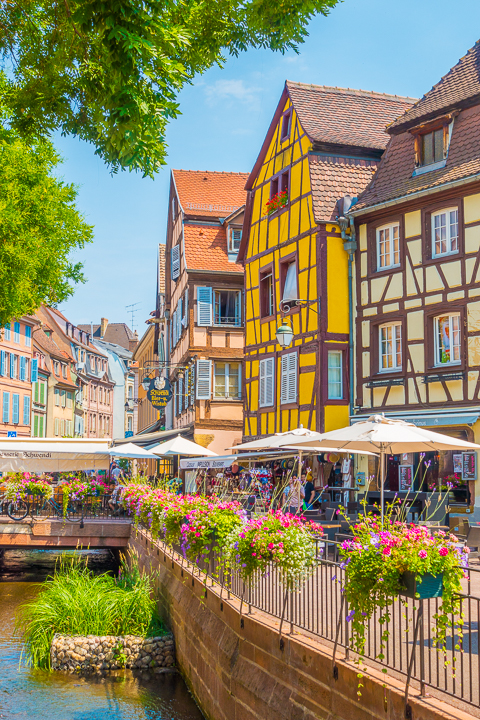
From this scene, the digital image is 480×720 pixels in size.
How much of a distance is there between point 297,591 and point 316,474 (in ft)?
50.2

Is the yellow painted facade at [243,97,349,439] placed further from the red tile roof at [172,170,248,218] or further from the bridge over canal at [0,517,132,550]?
the red tile roof at [172,170,248,218]

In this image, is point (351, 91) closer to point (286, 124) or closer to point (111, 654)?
point (286, 124)

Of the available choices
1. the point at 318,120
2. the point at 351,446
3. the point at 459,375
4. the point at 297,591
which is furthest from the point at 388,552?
the point at 318,120

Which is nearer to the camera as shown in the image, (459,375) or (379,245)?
(459,375)

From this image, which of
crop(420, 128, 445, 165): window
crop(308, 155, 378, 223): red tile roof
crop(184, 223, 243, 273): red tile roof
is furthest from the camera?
crop(184, 223, 243, 273): red tile roof

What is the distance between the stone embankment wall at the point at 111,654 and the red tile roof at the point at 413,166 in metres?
12.3

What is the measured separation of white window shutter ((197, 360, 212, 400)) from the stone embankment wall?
→ 1758 centimetres

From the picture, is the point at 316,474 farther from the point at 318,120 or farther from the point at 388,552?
the point at 388,552

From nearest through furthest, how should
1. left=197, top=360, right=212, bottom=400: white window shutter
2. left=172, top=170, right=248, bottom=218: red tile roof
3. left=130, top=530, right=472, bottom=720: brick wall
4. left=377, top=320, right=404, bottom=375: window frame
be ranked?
left=130, top=530, right=472, bottom=720: brick wall, left=377, top=320, right=404, bottom=375: window frame, left=197, top=360, right=212, bottom=400: white window shutter, left=172, top=170, right=248, bottom=218: red tile roof

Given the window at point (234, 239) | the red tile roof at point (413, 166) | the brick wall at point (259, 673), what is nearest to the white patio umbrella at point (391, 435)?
the brick wall at point (259, 673)

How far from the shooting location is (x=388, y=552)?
6.10 m

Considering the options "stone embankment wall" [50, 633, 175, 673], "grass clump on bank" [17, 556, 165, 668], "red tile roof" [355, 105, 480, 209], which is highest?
"red tile roof" [355, 105, 480, 209]

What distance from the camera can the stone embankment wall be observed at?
13672 millimetres

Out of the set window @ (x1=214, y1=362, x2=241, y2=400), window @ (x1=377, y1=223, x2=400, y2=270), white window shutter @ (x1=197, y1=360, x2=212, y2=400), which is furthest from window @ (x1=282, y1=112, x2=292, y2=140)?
window @ (x1=214, y1=362, x2=241, y2=400)
